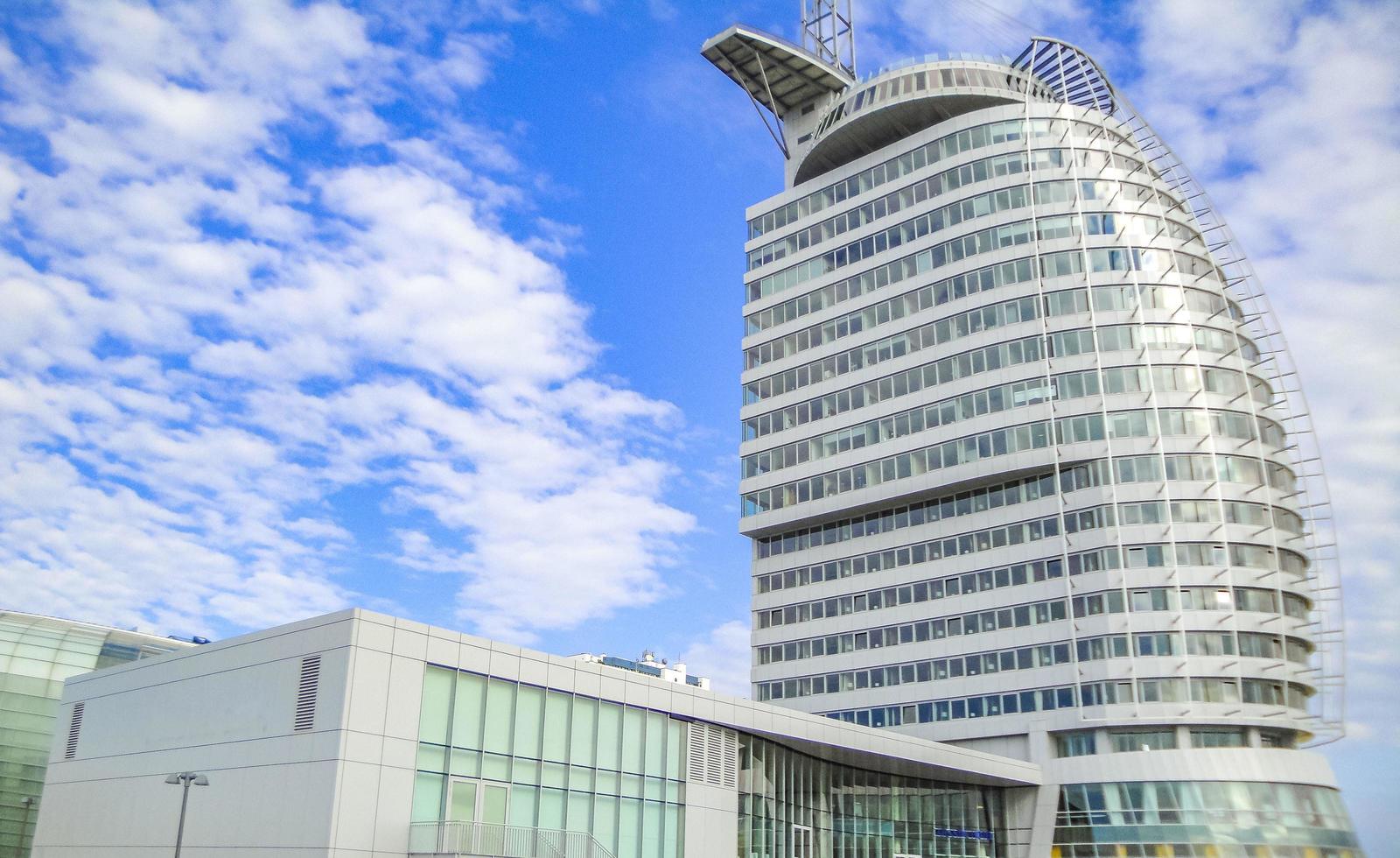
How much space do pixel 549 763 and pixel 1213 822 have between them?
3868cm

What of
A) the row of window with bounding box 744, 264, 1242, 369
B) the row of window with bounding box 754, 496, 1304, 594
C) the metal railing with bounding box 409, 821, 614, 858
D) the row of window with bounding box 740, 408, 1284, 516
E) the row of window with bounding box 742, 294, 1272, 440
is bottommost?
the metal railing with bounding box 409, 821, 614, 858

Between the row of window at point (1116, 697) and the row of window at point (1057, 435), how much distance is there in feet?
46.3

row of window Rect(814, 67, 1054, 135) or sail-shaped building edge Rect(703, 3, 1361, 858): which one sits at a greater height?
row of window Rect(814, 67, 1054, 135)

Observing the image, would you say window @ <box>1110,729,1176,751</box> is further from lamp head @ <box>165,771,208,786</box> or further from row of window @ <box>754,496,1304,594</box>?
Result: lamp head @ <box>165,771,208,786</box>

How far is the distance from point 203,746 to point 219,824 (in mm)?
3065

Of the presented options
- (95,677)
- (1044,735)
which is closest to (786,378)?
(1044,735)

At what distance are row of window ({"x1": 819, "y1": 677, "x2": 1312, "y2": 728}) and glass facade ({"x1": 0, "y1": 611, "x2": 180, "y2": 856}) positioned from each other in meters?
47.5

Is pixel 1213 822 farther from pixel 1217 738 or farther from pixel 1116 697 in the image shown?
pixel 1116 697

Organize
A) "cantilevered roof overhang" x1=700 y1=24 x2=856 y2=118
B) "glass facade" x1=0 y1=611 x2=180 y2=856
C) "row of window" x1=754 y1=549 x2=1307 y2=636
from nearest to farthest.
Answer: "row of window" x1=754 y1=549 x2=1307 y2=636, "glass facade" x1=0 y1=611 x2=180 y2=856, "cantilevered roof overhang" x1=700 y1=24 x2=856 y2=118

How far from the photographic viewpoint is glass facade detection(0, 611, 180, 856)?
6906cm

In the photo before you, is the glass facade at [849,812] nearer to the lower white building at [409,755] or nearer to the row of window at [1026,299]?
the lower white building at [409,755]

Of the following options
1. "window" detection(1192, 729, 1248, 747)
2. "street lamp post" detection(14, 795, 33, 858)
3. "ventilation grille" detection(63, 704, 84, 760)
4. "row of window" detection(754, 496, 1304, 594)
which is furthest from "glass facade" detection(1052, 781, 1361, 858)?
"street lamp post" detection(14, 795, 33, 858)

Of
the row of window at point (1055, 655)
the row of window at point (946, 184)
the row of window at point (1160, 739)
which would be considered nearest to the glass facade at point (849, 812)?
the row of window at point (1160, 739)

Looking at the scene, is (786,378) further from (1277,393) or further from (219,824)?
(219,824)
